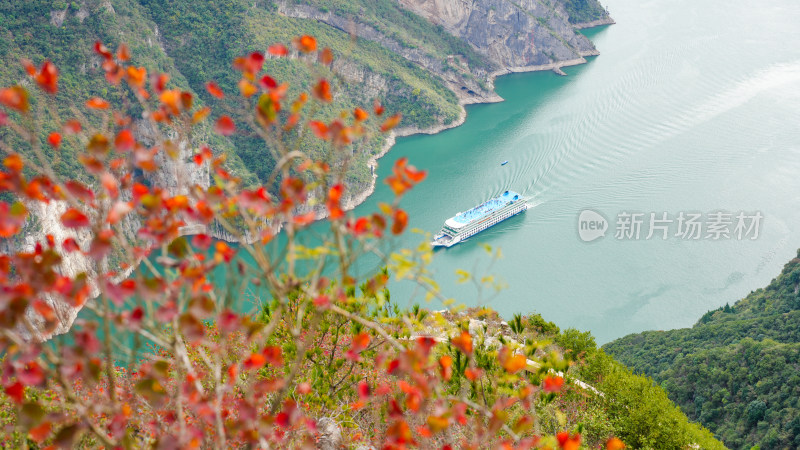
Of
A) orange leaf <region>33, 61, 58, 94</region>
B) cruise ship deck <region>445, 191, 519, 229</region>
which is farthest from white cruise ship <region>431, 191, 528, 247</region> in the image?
orange leaf <region>33, 61, 58, 94</region>

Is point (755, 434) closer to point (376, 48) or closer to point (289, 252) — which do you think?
point (289, 252)

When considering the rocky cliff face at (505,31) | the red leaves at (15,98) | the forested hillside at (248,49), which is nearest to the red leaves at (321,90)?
the red leaves at (15,98)

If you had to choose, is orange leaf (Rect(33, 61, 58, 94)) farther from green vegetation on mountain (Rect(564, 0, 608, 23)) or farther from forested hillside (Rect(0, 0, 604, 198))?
green vegetation on mountain (Rect(564, 0, 608, 23))

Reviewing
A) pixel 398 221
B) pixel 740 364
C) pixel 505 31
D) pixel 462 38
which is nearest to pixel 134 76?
pixel 398 221

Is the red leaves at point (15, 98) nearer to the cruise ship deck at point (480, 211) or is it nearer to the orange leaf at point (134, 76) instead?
the orange leaf at point (134, 76)

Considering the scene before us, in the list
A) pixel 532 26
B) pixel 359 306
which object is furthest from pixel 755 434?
pixel 532 26
